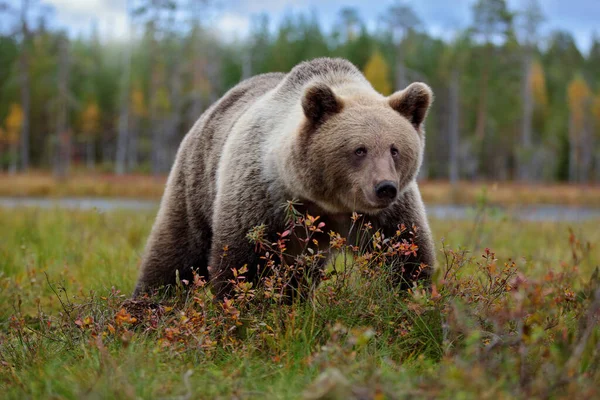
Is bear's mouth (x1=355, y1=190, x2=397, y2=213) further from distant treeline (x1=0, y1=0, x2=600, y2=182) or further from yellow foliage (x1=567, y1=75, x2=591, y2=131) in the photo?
yellow foliage (x1=567, y1=75, x2=591, y2=131)

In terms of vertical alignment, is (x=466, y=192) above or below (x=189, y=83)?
below

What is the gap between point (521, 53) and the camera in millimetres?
40469

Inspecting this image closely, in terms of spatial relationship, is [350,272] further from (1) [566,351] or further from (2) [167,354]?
(1) [566,351]

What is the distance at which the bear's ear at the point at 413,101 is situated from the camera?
4.20 metres

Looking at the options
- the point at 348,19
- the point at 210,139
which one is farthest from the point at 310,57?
the point at 210,139

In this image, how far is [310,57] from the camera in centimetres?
5119

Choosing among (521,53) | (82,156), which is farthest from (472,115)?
(82,156)

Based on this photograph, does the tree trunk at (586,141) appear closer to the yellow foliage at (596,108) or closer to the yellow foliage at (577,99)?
the yellow foliage at (596,108)

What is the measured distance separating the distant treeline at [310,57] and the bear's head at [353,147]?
102 feet

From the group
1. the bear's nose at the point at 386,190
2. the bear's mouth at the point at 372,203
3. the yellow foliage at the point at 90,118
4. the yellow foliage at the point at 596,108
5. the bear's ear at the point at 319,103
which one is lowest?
the bear's mouth at the point at 372,203

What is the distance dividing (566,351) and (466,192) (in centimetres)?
2470

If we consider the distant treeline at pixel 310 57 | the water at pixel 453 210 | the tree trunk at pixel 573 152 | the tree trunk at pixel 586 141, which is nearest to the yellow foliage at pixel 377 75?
the distant treeline at pixel 310 57

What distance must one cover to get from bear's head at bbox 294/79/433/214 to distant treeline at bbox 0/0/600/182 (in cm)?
3117

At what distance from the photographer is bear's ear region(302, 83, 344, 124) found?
A: 4027mm
